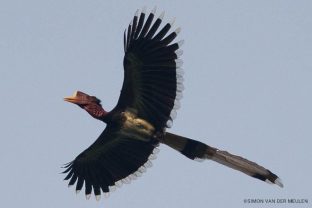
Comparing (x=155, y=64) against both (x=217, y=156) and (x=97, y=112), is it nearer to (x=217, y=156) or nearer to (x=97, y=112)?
(x=97, y=112)

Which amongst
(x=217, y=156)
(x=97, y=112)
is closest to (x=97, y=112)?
(x=97, y=112)

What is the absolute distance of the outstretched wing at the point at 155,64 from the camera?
14484mm

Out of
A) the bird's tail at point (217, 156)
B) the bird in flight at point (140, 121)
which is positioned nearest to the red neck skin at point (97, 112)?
the bird in flight at point (140, 121)

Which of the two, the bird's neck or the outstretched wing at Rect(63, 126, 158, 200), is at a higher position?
the bird's neck

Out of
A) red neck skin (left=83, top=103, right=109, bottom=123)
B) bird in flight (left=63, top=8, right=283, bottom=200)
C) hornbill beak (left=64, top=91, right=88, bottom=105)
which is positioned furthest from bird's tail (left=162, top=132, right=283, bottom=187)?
hornbill beak (left=64, top=91, right=88, bottom=105)

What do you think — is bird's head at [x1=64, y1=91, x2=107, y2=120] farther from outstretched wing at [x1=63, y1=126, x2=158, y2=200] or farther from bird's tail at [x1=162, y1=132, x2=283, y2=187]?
bird's tail at [x1=162, y1=132, x2=283, y2=187]

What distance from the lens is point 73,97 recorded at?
1521 cm

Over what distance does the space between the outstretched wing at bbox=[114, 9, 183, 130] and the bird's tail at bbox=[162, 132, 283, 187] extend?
1.57 ft

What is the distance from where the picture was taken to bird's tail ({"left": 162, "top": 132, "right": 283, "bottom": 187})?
594 inches

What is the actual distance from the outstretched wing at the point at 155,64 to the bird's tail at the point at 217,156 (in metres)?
0.48

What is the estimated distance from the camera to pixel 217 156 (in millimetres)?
15180

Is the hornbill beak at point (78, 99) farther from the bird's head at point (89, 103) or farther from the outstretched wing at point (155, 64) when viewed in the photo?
the outstretched wing at point (155, 64)

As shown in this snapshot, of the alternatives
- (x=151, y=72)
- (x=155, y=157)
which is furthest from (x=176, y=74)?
(x=155, y=157)

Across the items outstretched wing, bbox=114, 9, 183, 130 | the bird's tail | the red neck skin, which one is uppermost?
outstretched wing, bbox=114, 9, 183, 130
